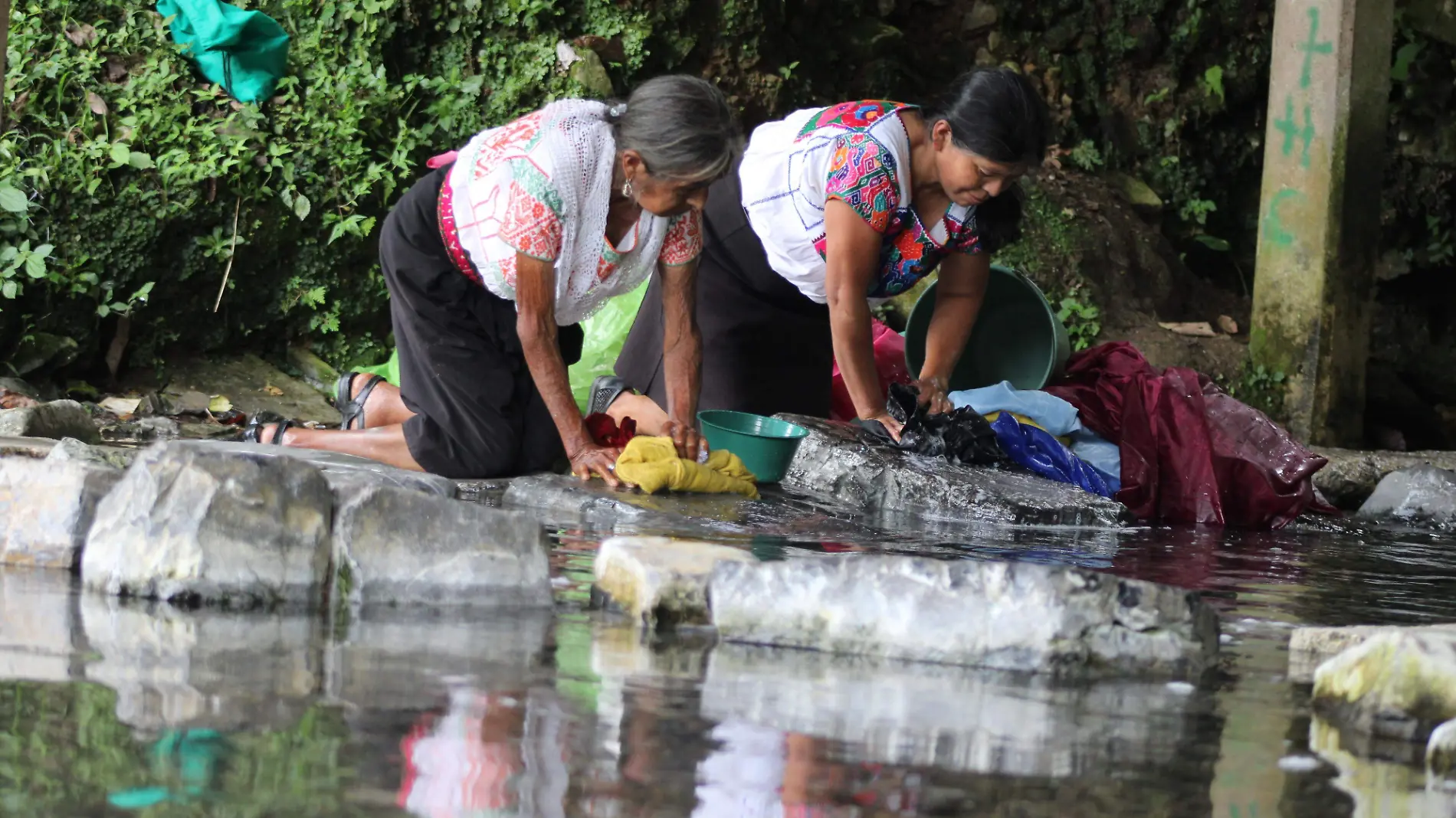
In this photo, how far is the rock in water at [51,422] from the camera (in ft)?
15.8

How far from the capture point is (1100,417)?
5.59 metres

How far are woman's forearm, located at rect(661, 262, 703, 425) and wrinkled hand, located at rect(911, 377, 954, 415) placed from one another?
0.88 metres

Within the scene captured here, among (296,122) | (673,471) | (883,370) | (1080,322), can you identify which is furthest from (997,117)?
(1080,322)

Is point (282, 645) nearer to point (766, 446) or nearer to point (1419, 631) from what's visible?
point (1419, 631)

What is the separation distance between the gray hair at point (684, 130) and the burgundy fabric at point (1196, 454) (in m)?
2.13

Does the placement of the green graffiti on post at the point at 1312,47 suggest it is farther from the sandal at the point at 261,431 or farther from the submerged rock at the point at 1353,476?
the sandal at the point at 261,431

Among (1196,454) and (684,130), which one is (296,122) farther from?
(1196,454)

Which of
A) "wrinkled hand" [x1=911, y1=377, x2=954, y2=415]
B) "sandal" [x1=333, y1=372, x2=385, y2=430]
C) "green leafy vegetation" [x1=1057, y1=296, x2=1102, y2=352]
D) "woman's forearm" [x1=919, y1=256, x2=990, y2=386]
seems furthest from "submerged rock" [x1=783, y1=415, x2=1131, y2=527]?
"green leafy vegetation" [x1=1057, y1=296, x2=1102, y2=352]

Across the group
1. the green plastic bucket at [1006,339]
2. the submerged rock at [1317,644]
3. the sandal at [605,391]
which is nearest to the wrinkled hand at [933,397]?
the green plastic bucket at [1006,339]

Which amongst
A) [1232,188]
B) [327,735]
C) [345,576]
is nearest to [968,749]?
[327,735]

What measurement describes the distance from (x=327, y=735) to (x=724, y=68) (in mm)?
7627

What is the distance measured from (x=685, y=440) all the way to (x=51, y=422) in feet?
7.15

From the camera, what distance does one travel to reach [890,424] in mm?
5172

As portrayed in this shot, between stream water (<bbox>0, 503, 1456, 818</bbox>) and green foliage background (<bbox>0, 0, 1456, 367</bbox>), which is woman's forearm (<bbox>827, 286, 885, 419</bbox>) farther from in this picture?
green foliage background (<bbox>0, 0, 1456, 367</bbox>)
